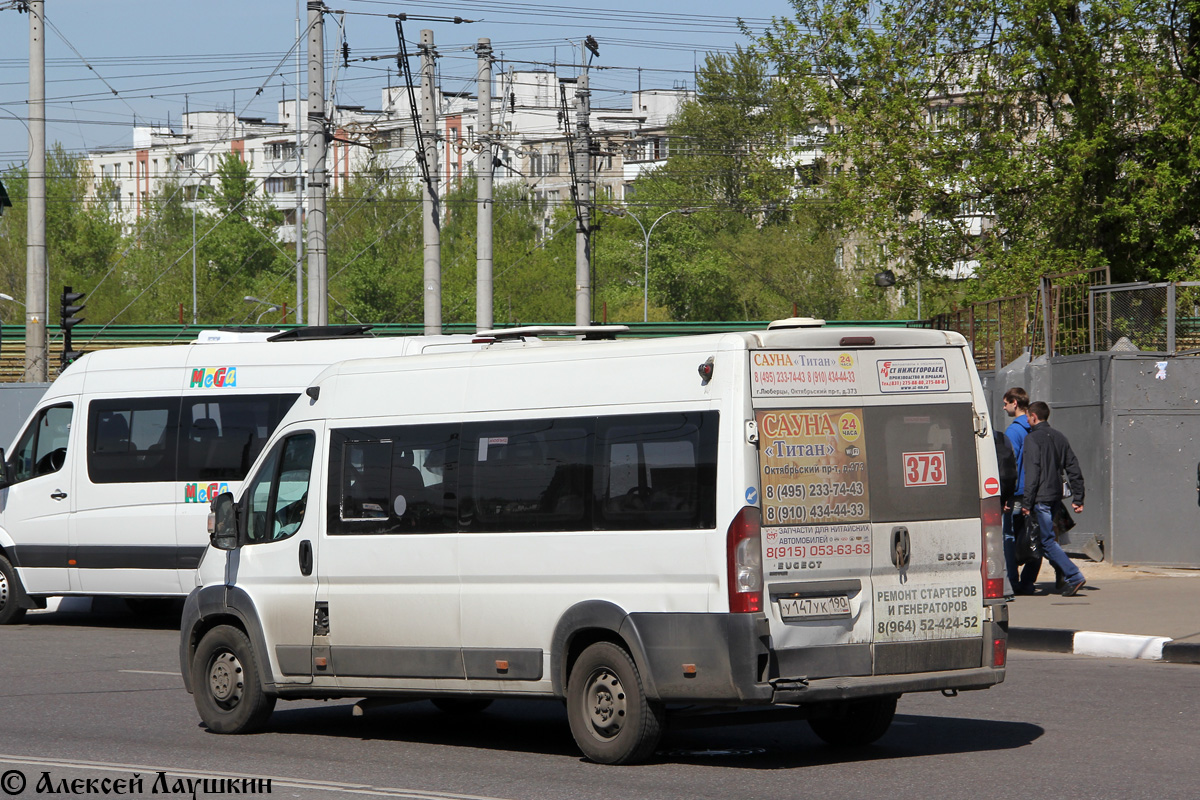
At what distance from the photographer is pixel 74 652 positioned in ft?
44.4

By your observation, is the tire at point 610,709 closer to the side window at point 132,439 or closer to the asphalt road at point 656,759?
the asphalt road at point 656,759

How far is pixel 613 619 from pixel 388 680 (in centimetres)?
172

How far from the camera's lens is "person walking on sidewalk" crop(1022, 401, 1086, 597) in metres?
14.8

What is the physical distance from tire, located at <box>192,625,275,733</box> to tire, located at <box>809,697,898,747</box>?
333 centimetres

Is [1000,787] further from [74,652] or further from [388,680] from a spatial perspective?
[74,652]

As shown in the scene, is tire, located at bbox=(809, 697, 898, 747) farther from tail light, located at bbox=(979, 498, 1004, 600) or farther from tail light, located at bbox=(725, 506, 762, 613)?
tail light, located at bbox=(725, 506, 762, 613)

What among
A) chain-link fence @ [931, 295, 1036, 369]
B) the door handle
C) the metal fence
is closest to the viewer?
the door handle

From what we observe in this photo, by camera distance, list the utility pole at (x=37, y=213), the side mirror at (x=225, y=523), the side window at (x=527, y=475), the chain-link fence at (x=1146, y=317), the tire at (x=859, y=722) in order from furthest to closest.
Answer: the utility pole at (x=37, y=213), the chain-link fence at (x=1146, y=317), the side mirror at (x=225, y=523), the tire at (x=859, y=722), the side window at (x=527, y=475)

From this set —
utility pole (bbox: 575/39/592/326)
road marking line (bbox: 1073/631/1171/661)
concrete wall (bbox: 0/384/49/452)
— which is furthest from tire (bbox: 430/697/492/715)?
utility pole (bbox: 575/39/592/326)

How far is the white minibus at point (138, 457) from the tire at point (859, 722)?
670 centimetres

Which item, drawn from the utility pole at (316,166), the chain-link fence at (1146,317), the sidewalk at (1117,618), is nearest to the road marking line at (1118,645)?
the sidewalk at (1117,618)

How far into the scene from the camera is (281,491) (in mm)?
9352

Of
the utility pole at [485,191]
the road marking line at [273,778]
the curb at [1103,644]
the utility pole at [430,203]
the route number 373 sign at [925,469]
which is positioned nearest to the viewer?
the road marking line at [273,778]

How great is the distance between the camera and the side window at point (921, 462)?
307 inches
